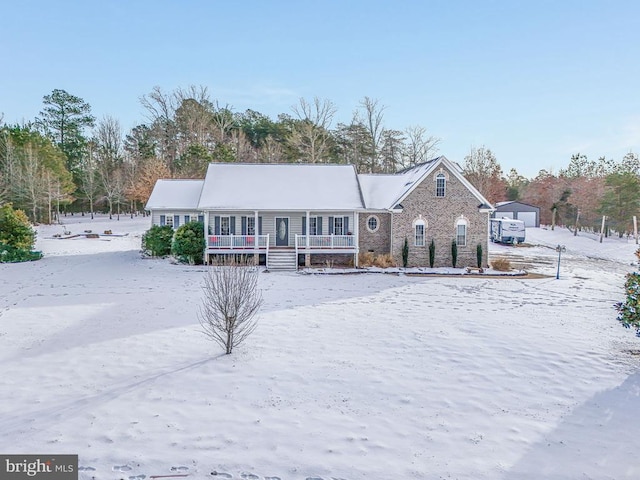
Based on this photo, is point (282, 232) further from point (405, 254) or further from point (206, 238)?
point (405, 254)

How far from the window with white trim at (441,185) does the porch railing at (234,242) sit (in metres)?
10.2

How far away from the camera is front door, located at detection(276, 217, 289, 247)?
23.4 meters

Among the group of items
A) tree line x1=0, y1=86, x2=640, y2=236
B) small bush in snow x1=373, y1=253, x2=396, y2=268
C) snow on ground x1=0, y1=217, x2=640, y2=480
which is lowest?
snow on ground x1=0, y1=217, x2=640, y2=480

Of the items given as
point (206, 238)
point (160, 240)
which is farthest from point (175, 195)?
point (206, 238)

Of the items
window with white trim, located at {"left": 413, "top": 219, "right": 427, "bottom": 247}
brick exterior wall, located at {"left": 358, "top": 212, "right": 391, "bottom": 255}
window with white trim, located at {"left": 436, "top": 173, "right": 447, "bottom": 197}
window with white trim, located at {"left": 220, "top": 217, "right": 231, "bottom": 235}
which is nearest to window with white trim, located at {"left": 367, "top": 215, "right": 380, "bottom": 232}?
brick exterior wall, located at {"left": 358, "top": 212, "right": 391, "bottom": 255}

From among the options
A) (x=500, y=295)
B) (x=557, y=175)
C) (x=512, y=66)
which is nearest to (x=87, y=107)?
(x=512, y=66)

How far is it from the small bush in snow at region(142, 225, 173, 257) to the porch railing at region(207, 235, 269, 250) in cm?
411

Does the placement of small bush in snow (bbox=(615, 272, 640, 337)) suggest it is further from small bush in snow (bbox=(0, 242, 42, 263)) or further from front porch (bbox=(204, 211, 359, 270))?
small bush in snow (bbox=(0, 242, 42, 263))

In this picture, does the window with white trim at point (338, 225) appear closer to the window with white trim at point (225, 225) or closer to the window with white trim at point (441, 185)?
the window with white trim at point (441, 185)

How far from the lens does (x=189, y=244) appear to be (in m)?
21.7

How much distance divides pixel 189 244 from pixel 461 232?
15685mm

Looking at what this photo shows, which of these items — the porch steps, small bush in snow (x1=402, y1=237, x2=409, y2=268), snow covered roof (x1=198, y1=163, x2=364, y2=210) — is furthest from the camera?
snow covered roof (x1=198, y1=163, x2=364, y2=210)

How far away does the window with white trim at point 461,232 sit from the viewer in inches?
883

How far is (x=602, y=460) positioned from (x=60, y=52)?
31.9 metres
